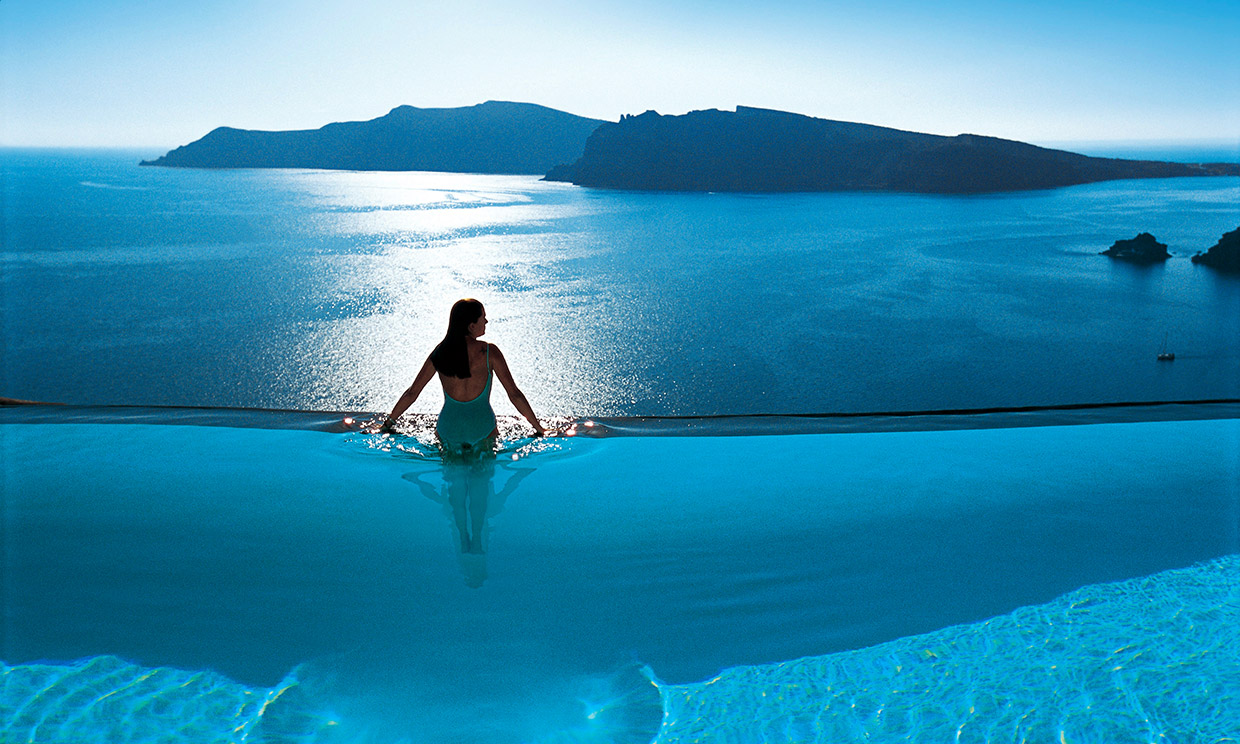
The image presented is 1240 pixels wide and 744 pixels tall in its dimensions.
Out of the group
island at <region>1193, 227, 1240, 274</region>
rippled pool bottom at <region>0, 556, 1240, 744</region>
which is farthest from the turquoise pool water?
island at <region>1193, 227, 1240, 274</region>

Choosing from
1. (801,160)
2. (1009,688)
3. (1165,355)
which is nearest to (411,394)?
(1009,688)

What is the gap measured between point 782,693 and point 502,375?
1576 mm

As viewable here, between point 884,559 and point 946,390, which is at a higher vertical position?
point 884,559

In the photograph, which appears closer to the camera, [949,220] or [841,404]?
[841,404]

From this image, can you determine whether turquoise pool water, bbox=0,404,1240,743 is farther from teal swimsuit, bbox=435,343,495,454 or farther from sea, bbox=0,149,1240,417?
sea, bbox=0,149,1240,417

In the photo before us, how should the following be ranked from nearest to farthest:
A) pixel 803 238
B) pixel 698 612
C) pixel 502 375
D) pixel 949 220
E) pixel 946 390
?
1. pixel 698 612
2. pixel 502 375
3. pixel 946 390
4. pixel 803 238
5. pixel 949 220

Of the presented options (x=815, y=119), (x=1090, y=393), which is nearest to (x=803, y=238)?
(x=1090, y=393)

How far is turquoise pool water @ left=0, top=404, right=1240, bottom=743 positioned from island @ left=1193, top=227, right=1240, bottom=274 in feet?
126

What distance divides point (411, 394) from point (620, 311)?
778 inches

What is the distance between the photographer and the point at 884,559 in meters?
2.71

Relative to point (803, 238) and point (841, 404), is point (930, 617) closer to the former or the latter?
point (841, 404)

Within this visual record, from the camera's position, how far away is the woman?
9.23 ft

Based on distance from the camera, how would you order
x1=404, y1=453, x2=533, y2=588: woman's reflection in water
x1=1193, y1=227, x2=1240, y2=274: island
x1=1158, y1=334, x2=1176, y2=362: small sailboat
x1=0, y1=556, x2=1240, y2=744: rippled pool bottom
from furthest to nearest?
x1=1193, y1=227, x2=1240, y2=274: island → x1=1158, y1=334, x2=1176, y2=362: small sailboat → x1=404, y1=453, x2=533, y2=588: woman's reflection in water → x1=0, y1=556, x2=1240, y2=744: rippled pool bottom

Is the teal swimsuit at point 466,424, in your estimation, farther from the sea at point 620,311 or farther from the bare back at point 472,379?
the sea at point 620,311
